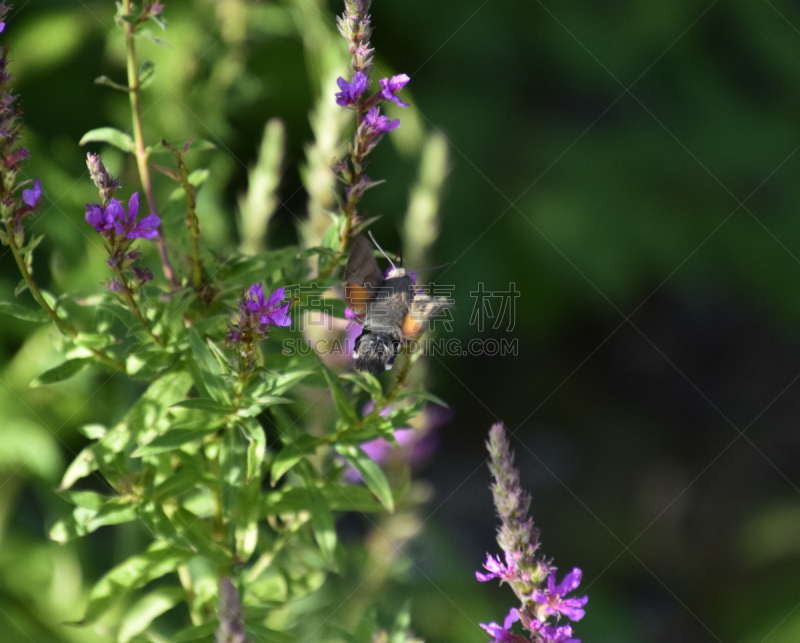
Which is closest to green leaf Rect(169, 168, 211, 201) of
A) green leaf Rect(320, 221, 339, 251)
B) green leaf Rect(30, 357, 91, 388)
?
green leaf Rect(320, 221, 339, 251)

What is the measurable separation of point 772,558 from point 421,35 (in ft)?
10.6

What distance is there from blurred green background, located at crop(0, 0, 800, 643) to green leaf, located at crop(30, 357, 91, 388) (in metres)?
0.79

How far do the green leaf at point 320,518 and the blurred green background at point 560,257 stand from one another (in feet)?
2.66

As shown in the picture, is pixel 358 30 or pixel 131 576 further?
pixel 131 576

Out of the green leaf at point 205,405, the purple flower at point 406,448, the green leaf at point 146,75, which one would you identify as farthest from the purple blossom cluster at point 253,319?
the purple flower at point 406,448

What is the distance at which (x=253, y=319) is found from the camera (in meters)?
1.33

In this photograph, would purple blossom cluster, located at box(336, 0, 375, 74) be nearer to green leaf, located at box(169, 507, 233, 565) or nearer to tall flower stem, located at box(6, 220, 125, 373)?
tall flower stem, located at box(6, 220, 125, 373)

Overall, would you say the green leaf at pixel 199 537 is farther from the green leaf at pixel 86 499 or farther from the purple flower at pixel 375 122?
the purple flower at pixel 375 122

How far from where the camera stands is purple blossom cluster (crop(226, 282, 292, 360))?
4.35 feet

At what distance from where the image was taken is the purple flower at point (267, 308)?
52.2 inches

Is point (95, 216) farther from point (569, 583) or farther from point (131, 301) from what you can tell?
point (569, 583)

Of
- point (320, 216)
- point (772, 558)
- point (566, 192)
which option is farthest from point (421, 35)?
point (772, 558)

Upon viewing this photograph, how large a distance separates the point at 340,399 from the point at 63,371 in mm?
531

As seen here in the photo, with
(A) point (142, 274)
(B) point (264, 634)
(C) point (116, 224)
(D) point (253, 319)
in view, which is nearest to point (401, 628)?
(B) point (264, 634)
